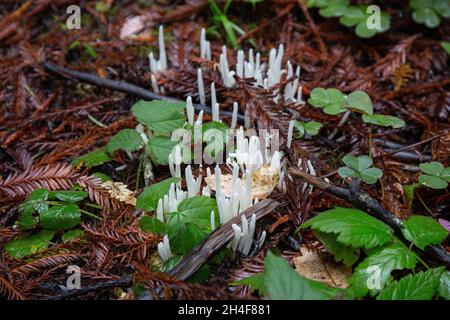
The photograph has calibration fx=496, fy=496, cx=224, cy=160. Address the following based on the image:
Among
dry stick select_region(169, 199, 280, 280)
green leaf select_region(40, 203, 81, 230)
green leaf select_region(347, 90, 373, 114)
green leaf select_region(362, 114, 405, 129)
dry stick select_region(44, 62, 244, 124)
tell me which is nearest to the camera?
dry stick select_region(169, 199, 280, 280)

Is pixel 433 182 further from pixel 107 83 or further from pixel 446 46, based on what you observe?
pixel 107 83

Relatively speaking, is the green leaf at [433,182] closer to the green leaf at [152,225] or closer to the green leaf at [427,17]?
the green leaf at [152,225]

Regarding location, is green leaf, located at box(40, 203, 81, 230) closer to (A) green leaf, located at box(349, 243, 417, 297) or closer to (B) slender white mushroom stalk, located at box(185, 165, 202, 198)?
(B) slender white mushroom stalk, located at box(185, 165, 202, 198)

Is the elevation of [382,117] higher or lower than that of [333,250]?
higher

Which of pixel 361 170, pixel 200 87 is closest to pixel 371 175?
pixel 361 170

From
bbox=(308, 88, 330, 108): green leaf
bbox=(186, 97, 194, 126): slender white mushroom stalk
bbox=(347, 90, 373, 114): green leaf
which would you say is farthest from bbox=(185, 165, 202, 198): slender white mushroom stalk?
bbox=(347, 90, 373, 114): green leaf
